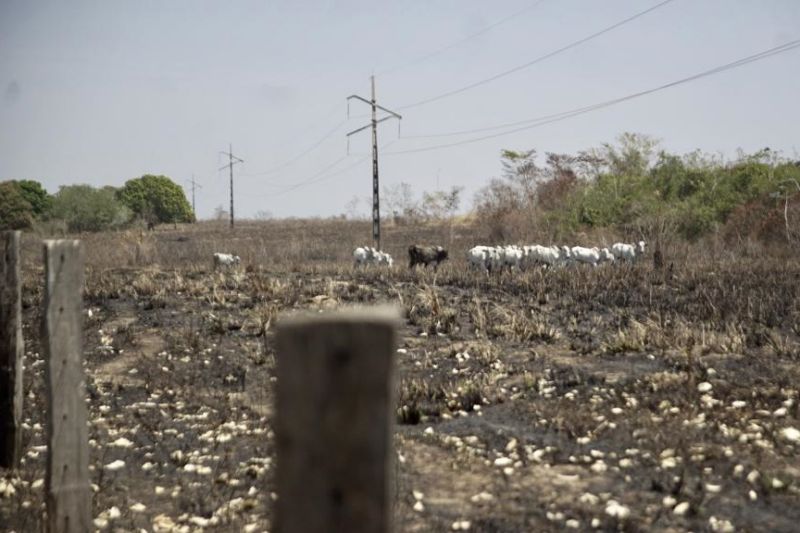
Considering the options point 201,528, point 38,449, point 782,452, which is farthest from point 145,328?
point 782,452

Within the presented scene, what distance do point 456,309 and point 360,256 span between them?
36.4 ft

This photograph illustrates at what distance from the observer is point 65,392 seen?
5246 mm

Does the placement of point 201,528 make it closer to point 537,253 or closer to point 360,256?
point 537,253

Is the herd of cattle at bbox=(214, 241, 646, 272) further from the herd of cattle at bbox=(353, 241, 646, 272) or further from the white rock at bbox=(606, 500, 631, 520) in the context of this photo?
the white rock at bbox=(606, 500, 631, 520)

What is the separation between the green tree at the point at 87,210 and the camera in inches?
2422

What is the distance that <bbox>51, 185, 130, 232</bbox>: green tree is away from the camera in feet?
202

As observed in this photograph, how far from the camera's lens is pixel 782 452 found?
6.98m

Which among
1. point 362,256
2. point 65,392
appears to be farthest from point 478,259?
point 65,392

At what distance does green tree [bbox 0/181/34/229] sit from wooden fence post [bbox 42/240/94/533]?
181 feet

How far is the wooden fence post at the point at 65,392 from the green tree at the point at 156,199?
71946 mm

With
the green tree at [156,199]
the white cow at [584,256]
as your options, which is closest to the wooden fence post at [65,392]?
the white cow at [584,256]

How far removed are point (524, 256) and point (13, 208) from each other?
46.4 metres

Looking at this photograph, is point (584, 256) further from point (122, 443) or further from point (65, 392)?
point (65, 392)

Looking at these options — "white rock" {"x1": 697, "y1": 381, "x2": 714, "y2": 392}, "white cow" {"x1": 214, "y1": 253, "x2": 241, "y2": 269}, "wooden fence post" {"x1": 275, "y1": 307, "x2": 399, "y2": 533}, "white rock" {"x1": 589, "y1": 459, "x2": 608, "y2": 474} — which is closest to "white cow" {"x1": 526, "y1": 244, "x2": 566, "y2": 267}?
"white cow" {"x1": 214, "y1": 253, "x2": 241, "y2": 269}
